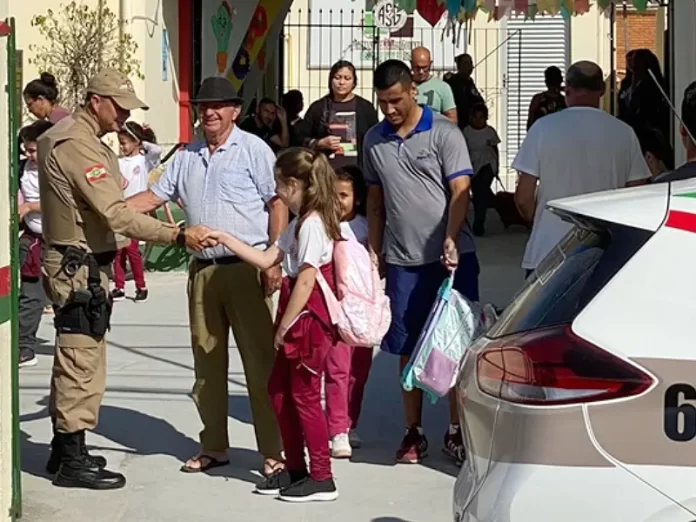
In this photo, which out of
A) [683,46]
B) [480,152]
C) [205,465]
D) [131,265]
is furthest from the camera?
[480,152]

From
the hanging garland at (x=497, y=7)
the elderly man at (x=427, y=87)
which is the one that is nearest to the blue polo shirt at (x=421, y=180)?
the hanging garland at (x=497, y=7)

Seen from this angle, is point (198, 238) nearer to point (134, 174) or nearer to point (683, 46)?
point (683, 46)

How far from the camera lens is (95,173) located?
6090 mm

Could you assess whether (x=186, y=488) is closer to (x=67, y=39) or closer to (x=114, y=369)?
(x=114, y=369)

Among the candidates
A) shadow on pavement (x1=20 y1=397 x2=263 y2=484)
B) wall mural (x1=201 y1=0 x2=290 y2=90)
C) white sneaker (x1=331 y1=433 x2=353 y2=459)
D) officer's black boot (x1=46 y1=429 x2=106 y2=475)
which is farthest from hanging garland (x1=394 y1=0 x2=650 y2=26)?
wall mural (x1=201 y1=0 x2=290 y2=90)

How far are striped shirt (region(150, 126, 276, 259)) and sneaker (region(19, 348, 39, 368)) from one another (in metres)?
3.17

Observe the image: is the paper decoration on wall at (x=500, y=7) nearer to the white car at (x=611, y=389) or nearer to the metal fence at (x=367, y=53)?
the white car at (x=611, y=389)

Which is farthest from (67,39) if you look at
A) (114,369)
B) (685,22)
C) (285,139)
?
(685,22)

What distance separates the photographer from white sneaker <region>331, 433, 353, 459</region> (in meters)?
6.90

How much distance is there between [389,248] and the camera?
6.70 m

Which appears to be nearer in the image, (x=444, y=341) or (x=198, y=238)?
(x=198, y=238)

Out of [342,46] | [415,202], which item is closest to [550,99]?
[342,46]

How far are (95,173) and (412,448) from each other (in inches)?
85.0

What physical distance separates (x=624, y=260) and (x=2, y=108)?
279 cm
